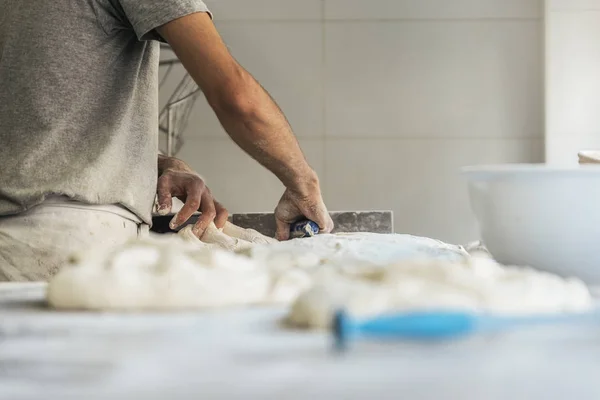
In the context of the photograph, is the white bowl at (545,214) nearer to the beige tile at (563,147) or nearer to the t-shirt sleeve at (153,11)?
the t-shirt sleeve at (153,11)

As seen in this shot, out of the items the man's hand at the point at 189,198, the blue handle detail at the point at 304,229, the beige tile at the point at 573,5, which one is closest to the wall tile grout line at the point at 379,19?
the beige tile at the point at 573,5

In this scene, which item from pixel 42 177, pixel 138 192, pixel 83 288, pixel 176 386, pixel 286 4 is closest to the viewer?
pixel 176 386

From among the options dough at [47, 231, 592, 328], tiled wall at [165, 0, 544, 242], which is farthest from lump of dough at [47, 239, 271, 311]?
tiled wall at [165, 0, 544, 242]

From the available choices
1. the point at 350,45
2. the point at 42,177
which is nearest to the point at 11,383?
the point at 42,177

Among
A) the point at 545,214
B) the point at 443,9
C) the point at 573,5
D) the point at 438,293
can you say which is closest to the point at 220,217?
the point at 545,214

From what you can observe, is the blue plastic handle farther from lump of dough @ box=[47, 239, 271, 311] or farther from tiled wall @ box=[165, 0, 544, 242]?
tiled wall @ box=[165, 0, 544, 242]

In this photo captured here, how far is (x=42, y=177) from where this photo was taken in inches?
43.6

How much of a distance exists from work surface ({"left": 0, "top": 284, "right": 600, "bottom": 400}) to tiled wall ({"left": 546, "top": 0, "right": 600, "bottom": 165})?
2239 millimetres

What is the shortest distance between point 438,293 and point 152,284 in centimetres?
15

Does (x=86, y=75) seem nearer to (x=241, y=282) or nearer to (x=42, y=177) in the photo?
(x=42, y=177)

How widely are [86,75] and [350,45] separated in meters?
1.50

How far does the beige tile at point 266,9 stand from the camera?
8.18 ft

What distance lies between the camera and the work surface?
0.24 meters

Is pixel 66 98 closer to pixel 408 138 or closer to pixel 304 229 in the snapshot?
pixel 304 229
